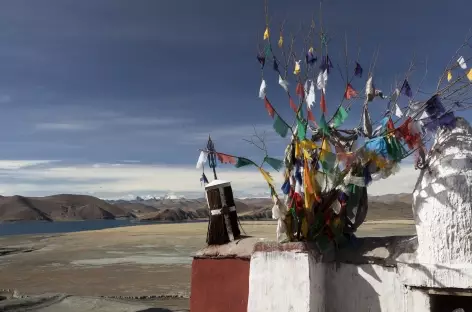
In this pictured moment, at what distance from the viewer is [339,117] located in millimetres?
5172

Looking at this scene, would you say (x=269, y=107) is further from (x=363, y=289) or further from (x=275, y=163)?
(x=363, y=289)

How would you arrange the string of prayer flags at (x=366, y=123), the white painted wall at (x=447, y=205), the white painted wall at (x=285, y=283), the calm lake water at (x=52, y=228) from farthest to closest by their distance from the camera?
1. the calm lake water at (x=52, y=228)
2. the string of prayer flags at (x=366, y=123)
3. the white painted wall at (x=285, y=283)
4. the white painted wall at (x=447, y=205)

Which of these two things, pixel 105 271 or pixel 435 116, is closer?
pixel 435 116

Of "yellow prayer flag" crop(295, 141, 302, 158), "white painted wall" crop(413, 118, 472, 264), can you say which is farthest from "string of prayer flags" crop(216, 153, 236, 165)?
"white painted wall" crop(413, 118, 472, 264)

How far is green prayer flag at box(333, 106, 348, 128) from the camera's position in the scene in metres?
5.12

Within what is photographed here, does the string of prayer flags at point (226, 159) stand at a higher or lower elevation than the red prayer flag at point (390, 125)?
lower

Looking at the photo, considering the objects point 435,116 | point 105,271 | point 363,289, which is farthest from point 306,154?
point 105,271

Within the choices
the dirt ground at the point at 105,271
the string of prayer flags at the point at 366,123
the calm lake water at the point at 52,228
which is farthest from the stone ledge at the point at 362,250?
the calm lake water at the point at 52,228

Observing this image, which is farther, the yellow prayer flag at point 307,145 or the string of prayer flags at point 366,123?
the yellow prayer flag at point 307,145

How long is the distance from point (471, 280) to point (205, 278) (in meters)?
2.72

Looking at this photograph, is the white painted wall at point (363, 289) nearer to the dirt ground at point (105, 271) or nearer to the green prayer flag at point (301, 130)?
the green prayer flag at point (301, 130)

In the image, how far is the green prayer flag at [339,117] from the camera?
5.12 m

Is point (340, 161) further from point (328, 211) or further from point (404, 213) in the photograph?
point (404, 213)

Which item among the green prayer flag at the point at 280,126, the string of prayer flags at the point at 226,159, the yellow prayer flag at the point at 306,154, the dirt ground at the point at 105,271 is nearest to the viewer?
the yellow prayer flag at the point at 306,154
